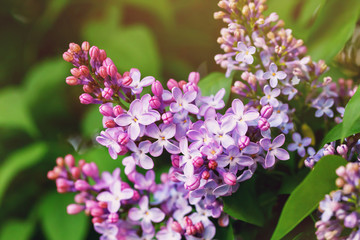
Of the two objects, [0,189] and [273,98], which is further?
[0,189]

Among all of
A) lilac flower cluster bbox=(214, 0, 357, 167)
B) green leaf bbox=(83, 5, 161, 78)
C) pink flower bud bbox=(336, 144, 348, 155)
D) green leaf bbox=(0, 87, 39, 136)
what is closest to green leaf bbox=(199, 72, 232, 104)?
lilac flower cluster bbox=(214, 0, 357, 167)

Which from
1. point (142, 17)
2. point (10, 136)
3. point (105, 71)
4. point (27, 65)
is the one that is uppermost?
point (105, 71)

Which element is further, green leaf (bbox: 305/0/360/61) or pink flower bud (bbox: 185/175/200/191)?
green leaf (bbox: 305/0/360/61)

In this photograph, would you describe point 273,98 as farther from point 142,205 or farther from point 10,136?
point 10,136

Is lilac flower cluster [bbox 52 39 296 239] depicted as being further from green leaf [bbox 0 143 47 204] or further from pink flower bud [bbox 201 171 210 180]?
green leaf [bbox 0 143 47 204]

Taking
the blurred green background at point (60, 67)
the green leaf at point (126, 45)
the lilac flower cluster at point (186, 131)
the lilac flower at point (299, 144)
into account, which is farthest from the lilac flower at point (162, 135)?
the green leaf at point (126, 45)

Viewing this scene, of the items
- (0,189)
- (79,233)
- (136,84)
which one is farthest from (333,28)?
(0,189)

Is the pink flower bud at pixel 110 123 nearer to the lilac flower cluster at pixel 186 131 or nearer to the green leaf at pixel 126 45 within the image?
the lilac flower cluster at pixel 186 131
